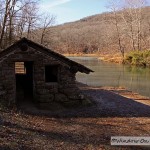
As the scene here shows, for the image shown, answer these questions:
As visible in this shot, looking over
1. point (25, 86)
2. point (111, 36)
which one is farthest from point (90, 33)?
point (25, 86)

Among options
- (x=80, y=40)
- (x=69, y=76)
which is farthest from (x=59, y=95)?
(x=80, y=40)

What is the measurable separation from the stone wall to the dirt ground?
3.19 ft

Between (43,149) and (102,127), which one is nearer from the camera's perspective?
(43,149)

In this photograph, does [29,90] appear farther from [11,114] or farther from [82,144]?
[82,144]

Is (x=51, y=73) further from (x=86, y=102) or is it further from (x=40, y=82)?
(x=86, y=102)

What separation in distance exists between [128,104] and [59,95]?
463cm

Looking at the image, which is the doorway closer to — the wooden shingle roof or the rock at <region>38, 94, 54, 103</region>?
the rock at <region>38, 94, 54, 103</region>

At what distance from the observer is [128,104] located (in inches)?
810

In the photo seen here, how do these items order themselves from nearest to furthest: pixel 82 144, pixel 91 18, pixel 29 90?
1. pixel 82 144
2. pixel 29 90
3. pixel 91 18

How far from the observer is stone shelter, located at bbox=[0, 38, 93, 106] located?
1695cm

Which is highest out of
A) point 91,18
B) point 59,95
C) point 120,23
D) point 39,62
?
point 91,18

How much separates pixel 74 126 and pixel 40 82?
438 cm

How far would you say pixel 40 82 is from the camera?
57.8ft

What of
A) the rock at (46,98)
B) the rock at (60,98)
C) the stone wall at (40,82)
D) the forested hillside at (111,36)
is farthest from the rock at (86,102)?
the forested hillside at (111,36)
